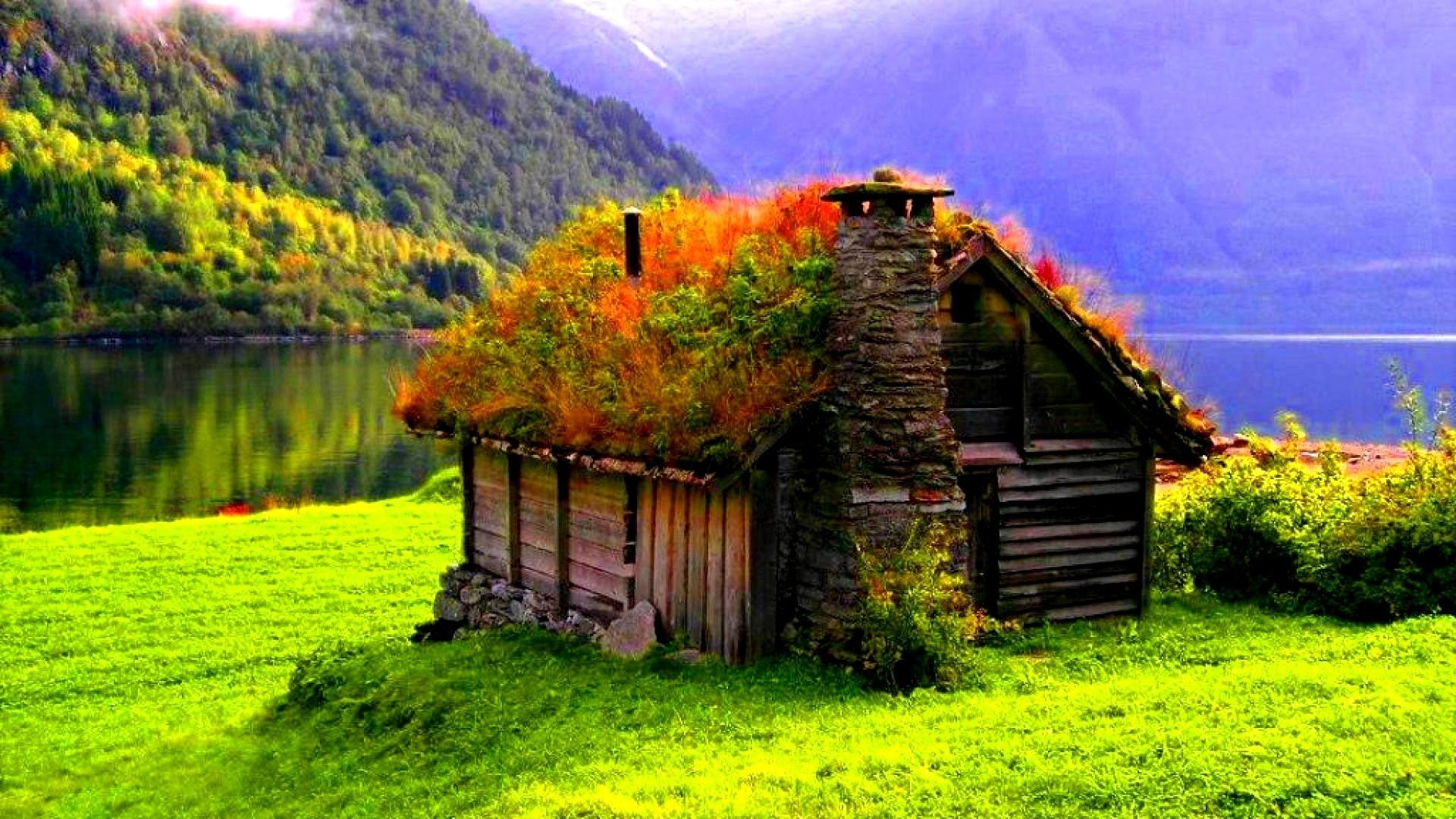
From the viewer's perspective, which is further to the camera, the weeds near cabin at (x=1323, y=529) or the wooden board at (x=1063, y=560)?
the weeds near cabin at (x=1323, y=529)

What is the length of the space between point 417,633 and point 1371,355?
567ft

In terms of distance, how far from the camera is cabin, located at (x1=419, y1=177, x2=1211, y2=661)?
1480 centimetres

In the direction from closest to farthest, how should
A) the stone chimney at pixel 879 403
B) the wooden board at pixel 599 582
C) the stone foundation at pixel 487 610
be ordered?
the stone chimney at pixel 879 403, the wooden board at pixel 599 582, the stone foundation at pixel 487 610

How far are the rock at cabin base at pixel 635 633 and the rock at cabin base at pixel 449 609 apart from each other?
526 centimetres

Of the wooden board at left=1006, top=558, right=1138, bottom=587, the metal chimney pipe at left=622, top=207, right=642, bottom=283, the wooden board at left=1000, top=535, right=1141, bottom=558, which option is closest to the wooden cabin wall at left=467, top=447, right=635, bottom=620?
the metal chimney pipe at left=622, top=207, right=642, bottom=283

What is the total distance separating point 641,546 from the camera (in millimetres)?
17062

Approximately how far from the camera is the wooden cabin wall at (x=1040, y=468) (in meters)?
17.0

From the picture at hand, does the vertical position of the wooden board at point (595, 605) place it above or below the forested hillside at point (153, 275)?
below

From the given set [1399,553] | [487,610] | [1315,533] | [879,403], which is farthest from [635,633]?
[1399,553]

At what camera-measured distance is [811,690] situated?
14.3 meters

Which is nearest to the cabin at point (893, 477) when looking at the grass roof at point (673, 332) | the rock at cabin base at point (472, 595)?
the grass roof at point (673, 332)

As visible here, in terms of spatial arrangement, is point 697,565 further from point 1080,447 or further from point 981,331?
point 1080,447

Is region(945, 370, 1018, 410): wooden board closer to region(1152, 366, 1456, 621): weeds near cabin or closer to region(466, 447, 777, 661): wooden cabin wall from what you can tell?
region(466, 447, 777, 661): wooden cabin wall

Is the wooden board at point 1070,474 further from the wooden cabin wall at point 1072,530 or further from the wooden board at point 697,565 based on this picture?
the wooden board at point 697,565
